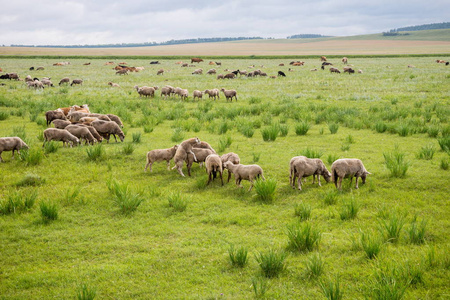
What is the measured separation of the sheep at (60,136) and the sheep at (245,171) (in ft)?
22.2

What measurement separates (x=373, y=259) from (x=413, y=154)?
7.51 m

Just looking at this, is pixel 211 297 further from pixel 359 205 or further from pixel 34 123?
pixel 34 123

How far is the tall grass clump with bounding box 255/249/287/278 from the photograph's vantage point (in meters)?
5.50

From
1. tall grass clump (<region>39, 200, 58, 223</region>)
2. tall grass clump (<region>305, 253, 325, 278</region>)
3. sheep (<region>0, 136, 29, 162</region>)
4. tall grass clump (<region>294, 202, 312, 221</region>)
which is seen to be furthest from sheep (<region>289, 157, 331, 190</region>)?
sheep (<region>0, 136, 29, 162</region>)

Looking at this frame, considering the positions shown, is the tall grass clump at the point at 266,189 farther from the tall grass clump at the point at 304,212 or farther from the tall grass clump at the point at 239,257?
the tall grass clump at the point at 239,257

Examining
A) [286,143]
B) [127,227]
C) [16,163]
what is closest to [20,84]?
[16,163]

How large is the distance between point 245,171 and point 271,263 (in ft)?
12.6

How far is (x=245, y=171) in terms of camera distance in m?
9.12

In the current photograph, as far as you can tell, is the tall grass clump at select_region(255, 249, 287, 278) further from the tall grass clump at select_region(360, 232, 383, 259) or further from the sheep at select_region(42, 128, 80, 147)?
the sheep at select_region(42, 128, 80, 147)

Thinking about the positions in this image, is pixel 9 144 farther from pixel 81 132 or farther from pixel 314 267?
pixel 314 267

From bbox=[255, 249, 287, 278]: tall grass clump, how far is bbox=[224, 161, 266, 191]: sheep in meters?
3.56

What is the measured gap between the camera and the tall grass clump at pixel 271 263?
18.0ft

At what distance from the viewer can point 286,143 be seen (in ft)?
45.5

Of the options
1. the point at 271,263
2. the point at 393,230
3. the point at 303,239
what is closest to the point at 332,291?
the point at 271,263
